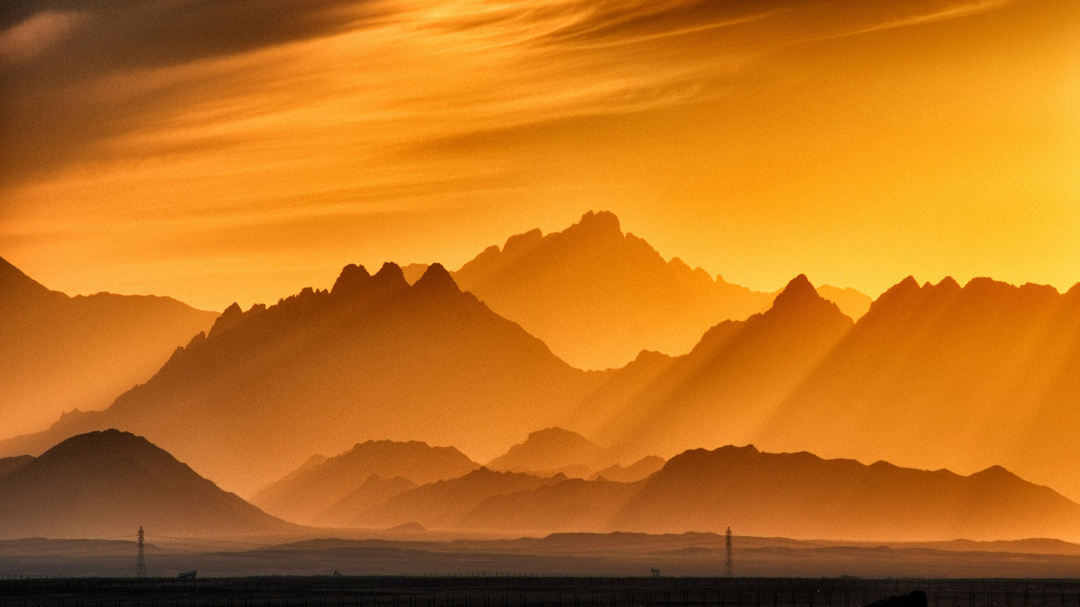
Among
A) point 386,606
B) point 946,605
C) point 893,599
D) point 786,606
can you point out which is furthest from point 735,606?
point 893,599

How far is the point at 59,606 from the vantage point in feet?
653

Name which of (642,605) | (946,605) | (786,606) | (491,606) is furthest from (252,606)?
(946,605)

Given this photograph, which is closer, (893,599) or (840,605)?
(893,599)

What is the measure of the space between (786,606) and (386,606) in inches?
1539

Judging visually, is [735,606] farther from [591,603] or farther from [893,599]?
[893,599]

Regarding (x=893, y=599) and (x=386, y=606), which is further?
(x=386, y=606)

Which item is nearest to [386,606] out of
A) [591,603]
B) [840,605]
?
[591,603]

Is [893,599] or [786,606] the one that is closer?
[893,599]

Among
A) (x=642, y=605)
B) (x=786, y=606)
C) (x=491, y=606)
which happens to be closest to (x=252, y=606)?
(x=491, y=606)

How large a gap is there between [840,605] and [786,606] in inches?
209

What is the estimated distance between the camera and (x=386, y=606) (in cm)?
19775

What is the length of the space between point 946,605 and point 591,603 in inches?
1363

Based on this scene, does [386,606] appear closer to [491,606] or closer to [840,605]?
[491,606]

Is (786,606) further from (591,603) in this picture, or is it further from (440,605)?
(440,605)
